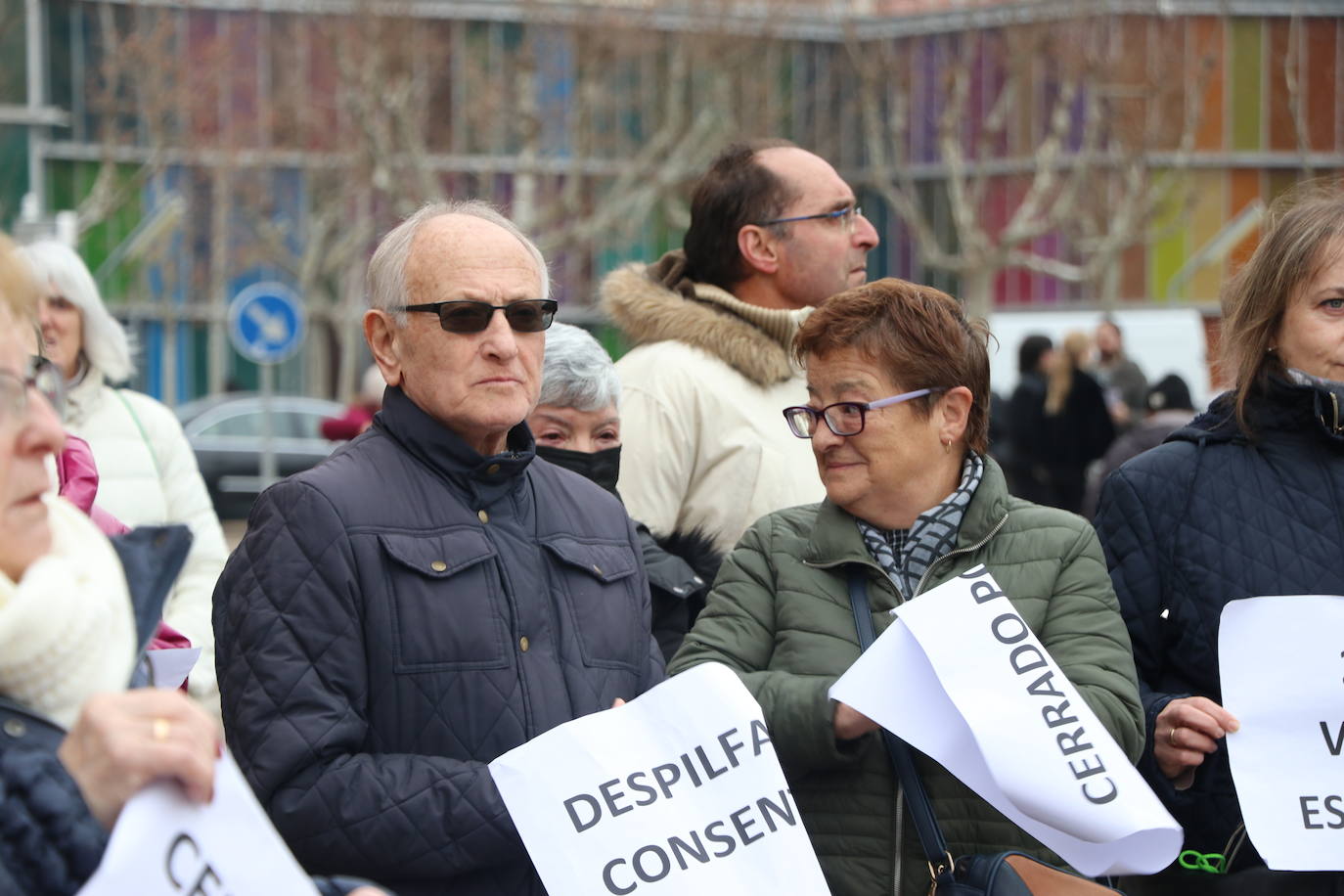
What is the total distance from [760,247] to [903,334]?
1.45 m

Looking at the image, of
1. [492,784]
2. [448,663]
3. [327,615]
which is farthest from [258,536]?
[492,784]

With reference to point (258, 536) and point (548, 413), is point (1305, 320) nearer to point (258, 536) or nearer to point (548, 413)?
point (548, 413)

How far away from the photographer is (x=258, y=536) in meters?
3.08

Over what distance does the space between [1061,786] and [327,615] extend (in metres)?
1.23

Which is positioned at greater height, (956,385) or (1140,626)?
(956,385)

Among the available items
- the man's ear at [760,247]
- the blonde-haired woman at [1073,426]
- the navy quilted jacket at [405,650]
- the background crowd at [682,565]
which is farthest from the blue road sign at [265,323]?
the navy quilted jacket at [405,650]

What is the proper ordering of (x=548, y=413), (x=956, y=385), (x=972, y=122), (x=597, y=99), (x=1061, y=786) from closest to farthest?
1. (x=1061, y=786)
2. (x=956, y=385)
3. (x=548, y=413)
4. (x=597, y=99)
5. (x=972, y=122)

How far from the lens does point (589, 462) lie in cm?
437

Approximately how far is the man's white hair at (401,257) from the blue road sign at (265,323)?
14.4 meters

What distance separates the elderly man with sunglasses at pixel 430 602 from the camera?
2961 mm

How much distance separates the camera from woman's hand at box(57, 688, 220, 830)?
213 centimetres

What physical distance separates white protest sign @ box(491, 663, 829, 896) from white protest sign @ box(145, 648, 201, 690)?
0.56 m

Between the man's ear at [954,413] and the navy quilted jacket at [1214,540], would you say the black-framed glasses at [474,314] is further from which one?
the navy quilted jacket at [1214,540]

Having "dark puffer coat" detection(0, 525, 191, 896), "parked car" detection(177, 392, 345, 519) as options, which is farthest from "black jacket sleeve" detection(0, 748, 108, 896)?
"parked car" detection(177, 392, 345, 519)
